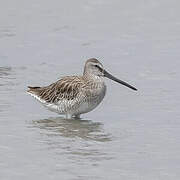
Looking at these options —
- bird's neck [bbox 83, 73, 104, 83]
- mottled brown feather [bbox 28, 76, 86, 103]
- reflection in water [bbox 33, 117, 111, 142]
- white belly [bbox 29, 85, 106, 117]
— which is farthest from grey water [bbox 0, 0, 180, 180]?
bird's neck [bbox 83, 73, 104, 83]

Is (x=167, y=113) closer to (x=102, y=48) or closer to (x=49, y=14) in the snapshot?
(x=102, y=48)

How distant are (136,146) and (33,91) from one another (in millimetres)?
2996

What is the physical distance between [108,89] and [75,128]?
103 inches

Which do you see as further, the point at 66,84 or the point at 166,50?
the point at 166,50

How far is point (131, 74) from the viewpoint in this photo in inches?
640

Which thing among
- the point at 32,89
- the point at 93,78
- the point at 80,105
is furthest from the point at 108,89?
the point at 80,105

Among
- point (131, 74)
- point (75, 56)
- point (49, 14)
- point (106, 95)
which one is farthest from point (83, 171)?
point (49, 14)

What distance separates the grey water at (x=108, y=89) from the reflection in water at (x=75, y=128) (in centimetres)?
2

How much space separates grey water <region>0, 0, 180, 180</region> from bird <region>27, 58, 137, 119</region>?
0.64ft

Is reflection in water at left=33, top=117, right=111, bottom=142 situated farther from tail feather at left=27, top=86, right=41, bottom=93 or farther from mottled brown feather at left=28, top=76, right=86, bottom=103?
tail feather at left=27, top=86, right=41, bottom=93

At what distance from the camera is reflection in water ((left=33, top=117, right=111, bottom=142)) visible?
12.7m

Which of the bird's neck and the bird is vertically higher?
the bird's neck

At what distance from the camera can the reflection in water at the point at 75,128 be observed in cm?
1274

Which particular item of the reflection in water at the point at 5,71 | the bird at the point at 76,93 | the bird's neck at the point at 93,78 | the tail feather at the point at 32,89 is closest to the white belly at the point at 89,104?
the bird at the point at 76,93
